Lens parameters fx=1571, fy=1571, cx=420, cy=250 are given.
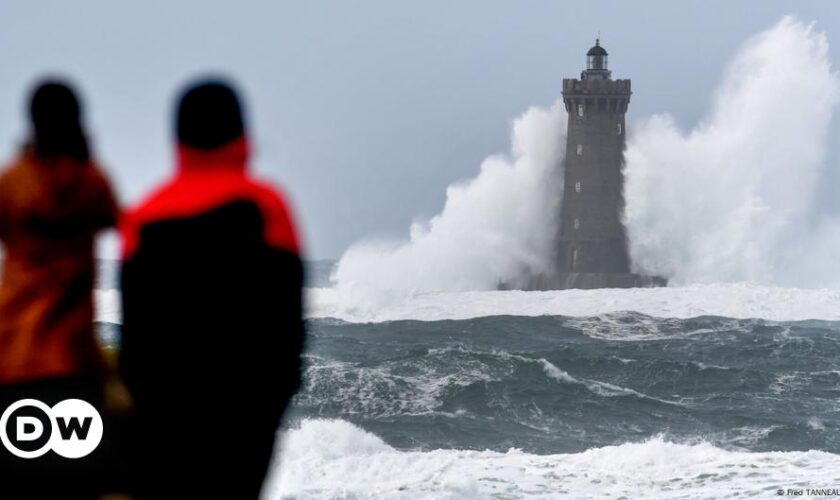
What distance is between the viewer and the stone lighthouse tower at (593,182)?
56.1m

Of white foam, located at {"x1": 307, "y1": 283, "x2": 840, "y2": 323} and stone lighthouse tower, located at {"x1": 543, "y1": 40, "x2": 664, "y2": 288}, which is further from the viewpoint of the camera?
stone lighthouse tower, located at {"x1": 543, "y1": 40, "x2": 664, "y2": 288}

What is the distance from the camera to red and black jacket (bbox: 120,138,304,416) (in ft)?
9.89

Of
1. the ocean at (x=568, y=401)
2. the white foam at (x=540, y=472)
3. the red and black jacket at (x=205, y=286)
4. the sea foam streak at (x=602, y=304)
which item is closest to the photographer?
the red and black jacket at (x=205, y=286)

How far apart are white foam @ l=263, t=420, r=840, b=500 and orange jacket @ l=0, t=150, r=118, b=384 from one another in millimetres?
14024

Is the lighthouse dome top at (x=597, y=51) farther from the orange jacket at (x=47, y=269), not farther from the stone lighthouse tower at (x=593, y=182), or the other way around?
the orange jacket at (x=47, y=269)

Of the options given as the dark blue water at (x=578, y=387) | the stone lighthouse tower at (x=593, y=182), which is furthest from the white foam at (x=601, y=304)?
the dark blue water at (x=578, y=387)

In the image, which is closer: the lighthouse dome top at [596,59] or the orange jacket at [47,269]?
the orange jacket at [47,269]

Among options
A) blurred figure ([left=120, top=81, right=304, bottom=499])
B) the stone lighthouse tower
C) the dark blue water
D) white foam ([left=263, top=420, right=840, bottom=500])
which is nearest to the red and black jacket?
blurred figure ([left=120, top=81, right=304, bottom=499])

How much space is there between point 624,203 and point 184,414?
5673cm

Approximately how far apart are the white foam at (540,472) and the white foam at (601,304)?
24.8 meters

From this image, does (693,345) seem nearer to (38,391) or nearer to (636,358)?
(636,358)

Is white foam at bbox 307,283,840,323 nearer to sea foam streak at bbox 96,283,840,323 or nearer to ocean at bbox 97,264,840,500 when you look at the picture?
sea foam streak at bbox 96,283,840,323

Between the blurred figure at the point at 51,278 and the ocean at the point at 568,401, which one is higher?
the blurred figure at the point at 51,278

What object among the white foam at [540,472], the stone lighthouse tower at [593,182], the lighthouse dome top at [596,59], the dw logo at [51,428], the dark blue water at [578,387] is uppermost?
the lighthouse dome top at [596,59]
